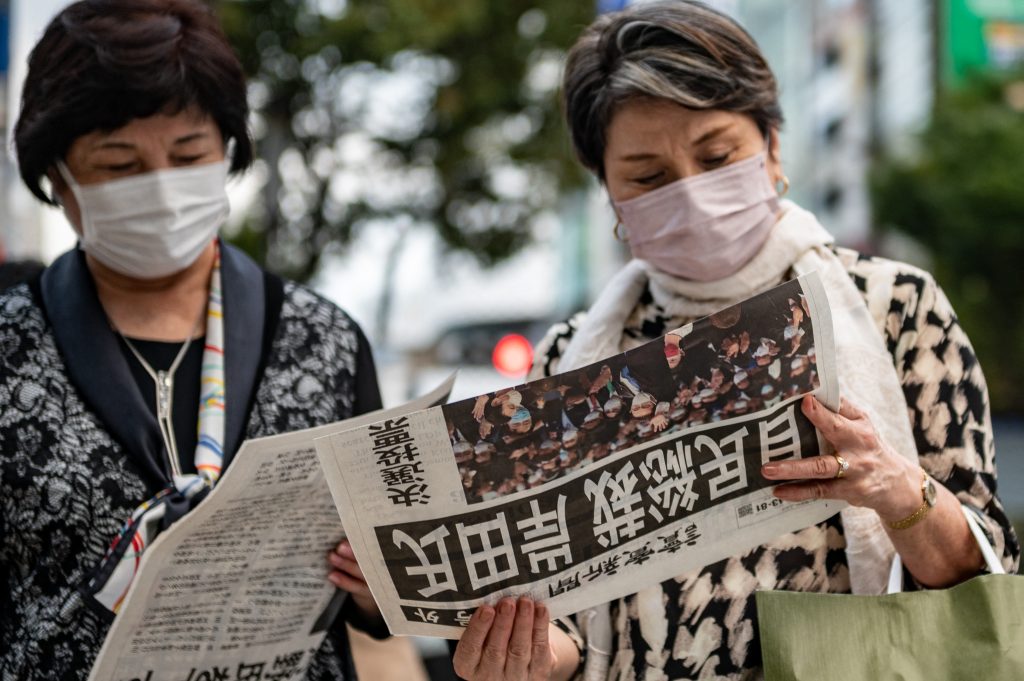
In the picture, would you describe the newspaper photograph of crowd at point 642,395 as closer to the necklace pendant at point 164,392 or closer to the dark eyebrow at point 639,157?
the dark eyebrow at point 639,157

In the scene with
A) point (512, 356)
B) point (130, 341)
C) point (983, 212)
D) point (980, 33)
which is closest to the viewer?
point (130, 341)

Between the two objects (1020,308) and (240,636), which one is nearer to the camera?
(240,636)

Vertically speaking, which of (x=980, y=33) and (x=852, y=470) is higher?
(x=852, y=470)

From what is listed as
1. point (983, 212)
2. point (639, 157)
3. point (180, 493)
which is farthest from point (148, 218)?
point (983, 212)

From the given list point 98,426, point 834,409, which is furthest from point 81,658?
point 834,409

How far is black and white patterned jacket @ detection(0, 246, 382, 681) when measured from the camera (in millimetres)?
1848

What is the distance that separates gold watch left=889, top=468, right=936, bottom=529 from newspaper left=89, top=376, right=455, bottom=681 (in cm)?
66

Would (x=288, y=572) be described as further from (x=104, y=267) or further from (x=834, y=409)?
(x=834, y=409)

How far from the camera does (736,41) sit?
1989 millimetres

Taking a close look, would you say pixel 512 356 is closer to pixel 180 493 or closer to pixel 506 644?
pixel 180 493

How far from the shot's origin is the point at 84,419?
1.93 m

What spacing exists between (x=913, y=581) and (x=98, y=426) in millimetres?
1261

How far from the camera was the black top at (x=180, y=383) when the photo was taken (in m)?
2.00

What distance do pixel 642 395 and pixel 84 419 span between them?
90 centimetres
